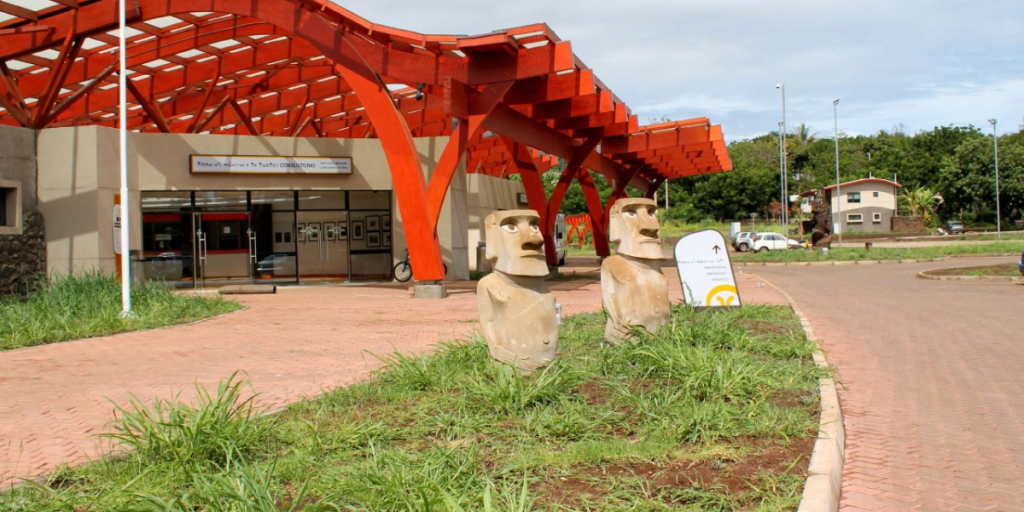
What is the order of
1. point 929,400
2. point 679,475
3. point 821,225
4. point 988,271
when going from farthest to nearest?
point 821,225
point 988,271
point 929,400
point 679,475

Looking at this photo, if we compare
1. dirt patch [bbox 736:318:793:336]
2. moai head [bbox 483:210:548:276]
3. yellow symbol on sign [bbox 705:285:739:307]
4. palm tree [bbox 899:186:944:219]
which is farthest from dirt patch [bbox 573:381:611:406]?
palm tree [bbox 899:186:944:219]

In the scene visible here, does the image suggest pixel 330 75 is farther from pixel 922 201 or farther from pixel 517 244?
pixel 922 201

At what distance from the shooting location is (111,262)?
19484 mm

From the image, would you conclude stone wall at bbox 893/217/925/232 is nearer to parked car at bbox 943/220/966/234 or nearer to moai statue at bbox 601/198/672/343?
parked car at bbox 943/220/966/234

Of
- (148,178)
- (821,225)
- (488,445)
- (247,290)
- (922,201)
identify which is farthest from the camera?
(922,201)

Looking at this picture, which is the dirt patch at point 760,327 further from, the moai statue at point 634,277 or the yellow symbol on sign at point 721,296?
the moai statue at point 634,277

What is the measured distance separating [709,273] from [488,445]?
764cm

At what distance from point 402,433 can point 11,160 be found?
16670mm

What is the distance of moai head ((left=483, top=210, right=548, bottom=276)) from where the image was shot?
6.71 m

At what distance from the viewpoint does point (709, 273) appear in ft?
39.3

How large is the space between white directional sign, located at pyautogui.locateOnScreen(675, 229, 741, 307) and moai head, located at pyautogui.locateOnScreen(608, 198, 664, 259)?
3.45m

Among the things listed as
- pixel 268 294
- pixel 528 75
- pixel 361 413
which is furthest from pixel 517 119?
pixel 361 413

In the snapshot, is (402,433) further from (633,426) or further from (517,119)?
(517,119)

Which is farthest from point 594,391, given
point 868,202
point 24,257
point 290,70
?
point 868,202
